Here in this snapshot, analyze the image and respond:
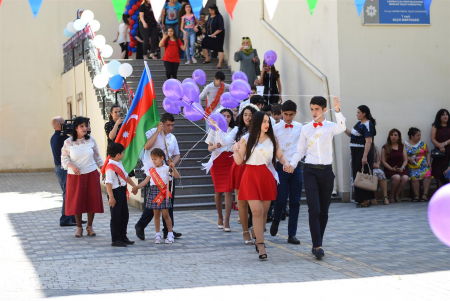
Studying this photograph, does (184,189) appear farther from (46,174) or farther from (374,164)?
(46,174)

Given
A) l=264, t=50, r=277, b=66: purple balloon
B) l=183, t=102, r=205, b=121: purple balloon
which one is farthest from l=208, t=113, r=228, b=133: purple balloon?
l=264, t=50, r=277, b=66: purple balloon

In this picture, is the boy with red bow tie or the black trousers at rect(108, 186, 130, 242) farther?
the black trousers at rect(108, 186, 130, 242)

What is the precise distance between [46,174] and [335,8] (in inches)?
473

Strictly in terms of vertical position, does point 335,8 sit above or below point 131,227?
above

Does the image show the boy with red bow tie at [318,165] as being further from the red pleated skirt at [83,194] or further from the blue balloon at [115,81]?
the blue balloon at [115,81]

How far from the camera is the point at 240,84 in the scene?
34.8 ft

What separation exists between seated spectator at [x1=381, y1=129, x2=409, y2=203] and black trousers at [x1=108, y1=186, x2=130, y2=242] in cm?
625

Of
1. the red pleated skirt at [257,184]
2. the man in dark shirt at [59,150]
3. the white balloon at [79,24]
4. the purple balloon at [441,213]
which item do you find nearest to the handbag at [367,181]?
the red pleated skirt at [257,184]

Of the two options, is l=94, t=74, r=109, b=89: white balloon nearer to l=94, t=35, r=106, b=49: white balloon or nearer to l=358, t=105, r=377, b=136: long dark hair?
l=94, t=35, r=106, b=49: white balloon

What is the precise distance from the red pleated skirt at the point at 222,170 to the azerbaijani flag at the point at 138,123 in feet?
3.75

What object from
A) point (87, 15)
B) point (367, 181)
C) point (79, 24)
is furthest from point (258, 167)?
point (79, 24)

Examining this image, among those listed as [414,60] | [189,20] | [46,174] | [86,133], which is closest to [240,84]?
[86,133]

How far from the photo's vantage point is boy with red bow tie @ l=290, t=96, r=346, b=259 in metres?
7.66

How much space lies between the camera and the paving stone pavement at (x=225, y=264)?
603 cm
